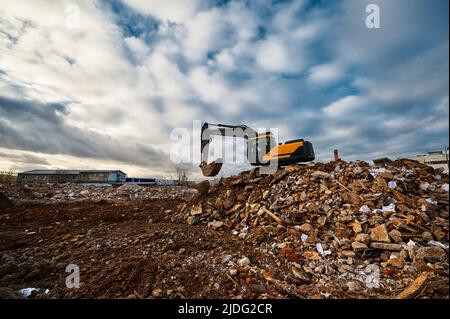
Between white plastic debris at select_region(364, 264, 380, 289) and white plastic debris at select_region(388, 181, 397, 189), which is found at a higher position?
white plastic debris at select_region(388, 181, 397, 189)

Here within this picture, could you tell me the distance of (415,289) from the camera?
2.99m

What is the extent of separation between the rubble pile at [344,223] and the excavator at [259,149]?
718mm

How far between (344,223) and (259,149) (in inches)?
189

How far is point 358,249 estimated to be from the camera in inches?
162

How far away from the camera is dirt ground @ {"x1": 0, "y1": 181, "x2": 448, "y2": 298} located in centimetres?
325

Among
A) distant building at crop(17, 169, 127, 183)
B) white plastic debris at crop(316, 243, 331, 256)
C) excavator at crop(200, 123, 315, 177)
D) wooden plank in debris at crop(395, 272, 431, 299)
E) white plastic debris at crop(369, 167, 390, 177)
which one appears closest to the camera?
wooden plank in debris at crop(395, 272, 431, 299)

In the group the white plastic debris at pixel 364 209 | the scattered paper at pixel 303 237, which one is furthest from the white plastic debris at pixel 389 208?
the scattered paper at pixel 303 237

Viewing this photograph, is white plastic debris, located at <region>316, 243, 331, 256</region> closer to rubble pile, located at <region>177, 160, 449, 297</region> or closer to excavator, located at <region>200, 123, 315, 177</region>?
rubble pile, located at <region>177, 160, 449, 297</region>

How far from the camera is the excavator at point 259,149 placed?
26.8ft

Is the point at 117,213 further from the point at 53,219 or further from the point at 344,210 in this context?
the point at 344,210

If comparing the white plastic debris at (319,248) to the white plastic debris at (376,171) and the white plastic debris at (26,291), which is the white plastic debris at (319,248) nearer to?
the white plastic debris at (376,171)

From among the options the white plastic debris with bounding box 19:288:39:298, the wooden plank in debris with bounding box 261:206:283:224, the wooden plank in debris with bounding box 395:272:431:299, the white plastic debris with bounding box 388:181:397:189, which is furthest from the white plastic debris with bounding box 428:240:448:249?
the white plastic debris with bounding box 19:288:39:298

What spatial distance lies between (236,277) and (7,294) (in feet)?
12.2

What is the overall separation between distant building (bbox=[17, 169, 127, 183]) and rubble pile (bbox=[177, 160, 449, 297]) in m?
38.3
